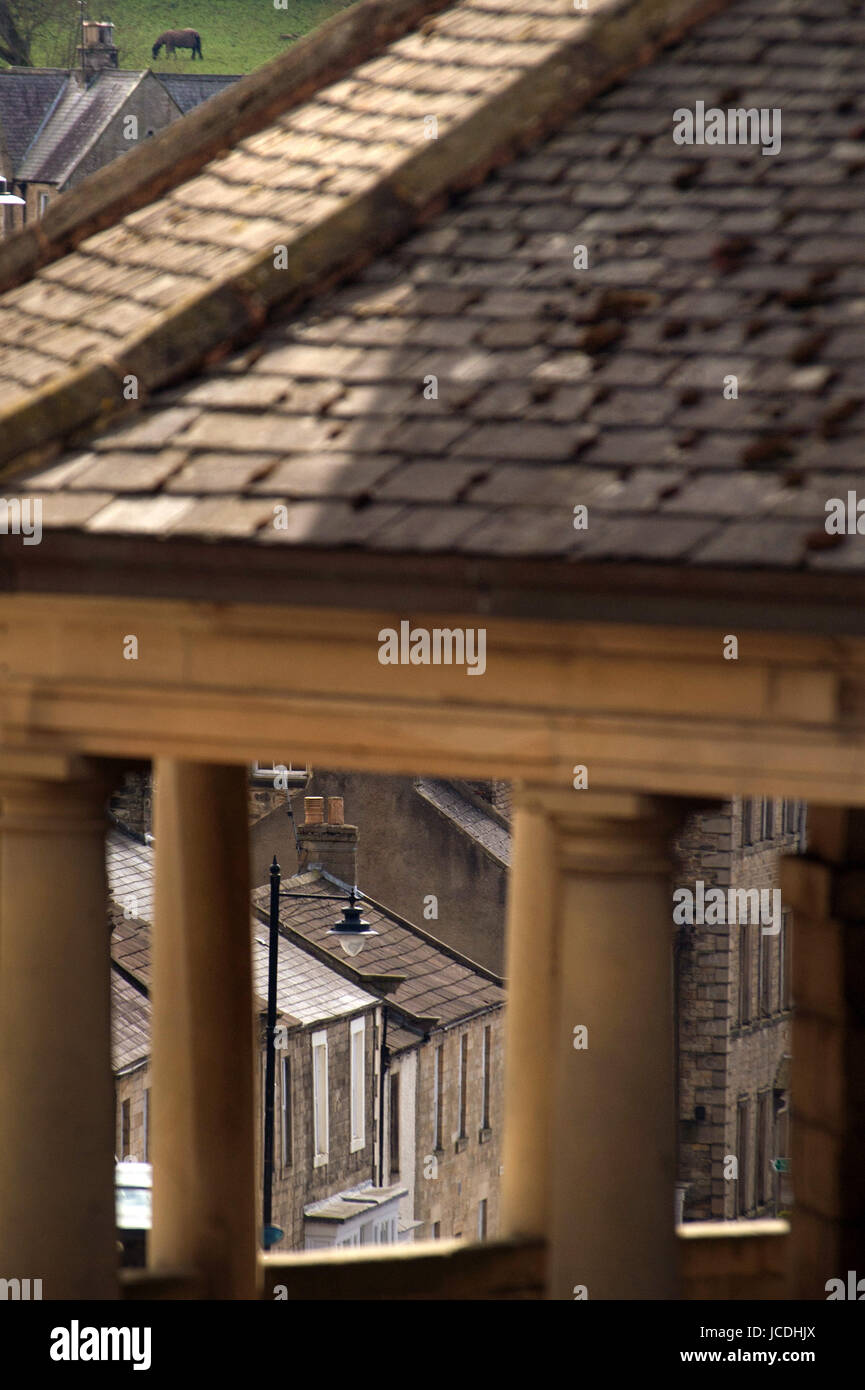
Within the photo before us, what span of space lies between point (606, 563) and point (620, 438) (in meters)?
1.28

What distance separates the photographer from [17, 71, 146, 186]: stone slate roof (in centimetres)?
17712

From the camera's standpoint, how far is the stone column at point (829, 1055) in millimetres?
21609

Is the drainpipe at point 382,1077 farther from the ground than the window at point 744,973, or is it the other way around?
the window at point 744,973

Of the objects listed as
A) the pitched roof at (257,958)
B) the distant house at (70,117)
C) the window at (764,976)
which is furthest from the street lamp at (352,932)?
the distant house at (70,117)

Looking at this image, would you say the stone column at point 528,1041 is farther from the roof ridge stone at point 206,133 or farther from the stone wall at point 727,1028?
the stone wall at point 727,1028

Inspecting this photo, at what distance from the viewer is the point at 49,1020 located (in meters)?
16.6

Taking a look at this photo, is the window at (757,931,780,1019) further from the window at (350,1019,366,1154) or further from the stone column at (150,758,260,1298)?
the stone column at (150,758,260,1298)

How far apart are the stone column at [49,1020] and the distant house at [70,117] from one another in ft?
514

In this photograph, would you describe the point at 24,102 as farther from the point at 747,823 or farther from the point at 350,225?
the point at 350,225

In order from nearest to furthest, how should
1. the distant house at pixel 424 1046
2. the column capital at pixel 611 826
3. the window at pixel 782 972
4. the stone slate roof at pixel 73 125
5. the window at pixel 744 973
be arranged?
the column capital at pixel 611 826 < the distant house at pixel 424 1046 < the window at pixel 744 973 < the window at pixel 782 972 < the stone slate roof at pixel 73 125

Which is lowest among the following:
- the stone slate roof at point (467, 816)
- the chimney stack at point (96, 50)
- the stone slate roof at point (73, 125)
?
the stone slate roof at point (467, 816)

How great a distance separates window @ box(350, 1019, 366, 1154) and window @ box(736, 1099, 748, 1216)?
26980 millimetres

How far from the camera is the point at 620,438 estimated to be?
598 inches

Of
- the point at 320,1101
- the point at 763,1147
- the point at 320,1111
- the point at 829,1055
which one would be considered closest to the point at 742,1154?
the point at 763,1147
